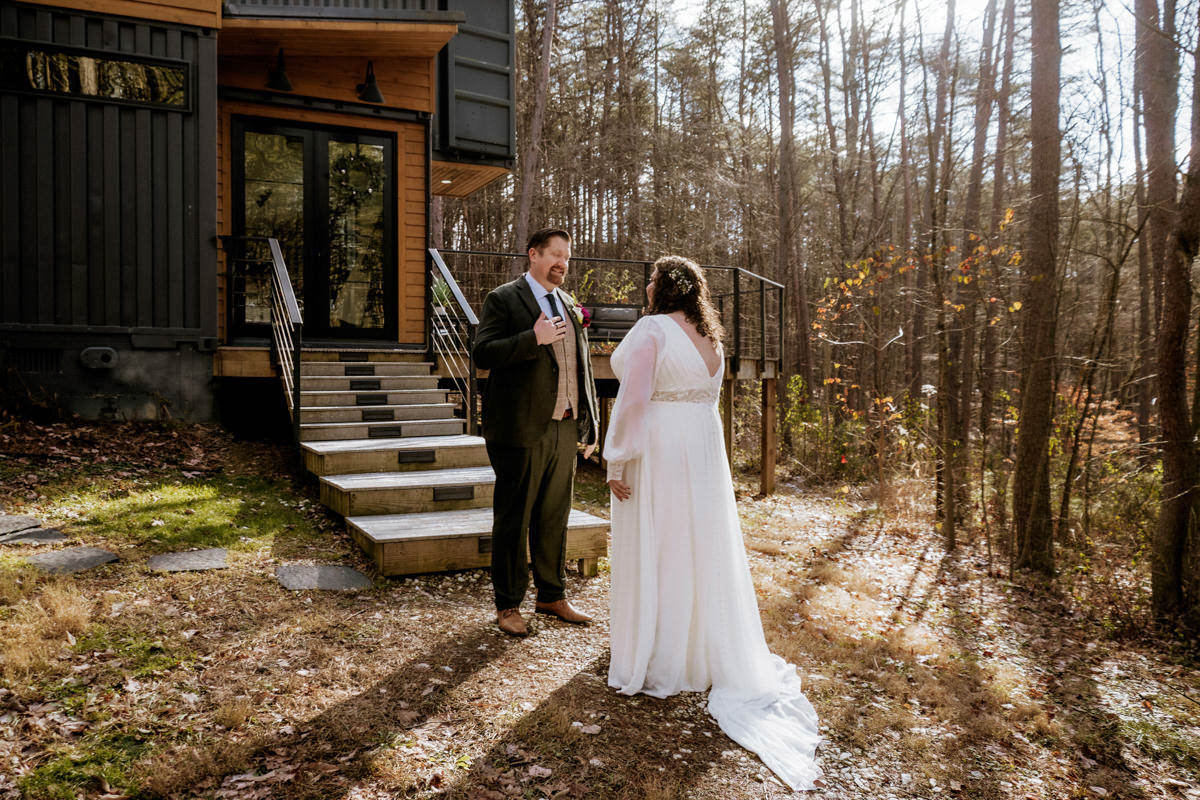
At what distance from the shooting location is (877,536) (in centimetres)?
876

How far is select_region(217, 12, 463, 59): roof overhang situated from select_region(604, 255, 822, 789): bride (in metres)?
6.35

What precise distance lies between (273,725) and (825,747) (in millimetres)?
2246

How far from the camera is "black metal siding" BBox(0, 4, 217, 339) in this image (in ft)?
22.9

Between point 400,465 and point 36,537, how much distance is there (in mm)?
2386

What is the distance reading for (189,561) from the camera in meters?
4.50

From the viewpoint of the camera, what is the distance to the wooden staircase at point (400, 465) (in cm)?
479

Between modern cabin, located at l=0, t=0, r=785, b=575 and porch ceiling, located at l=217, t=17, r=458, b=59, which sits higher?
porch ceiling, located at l=217, t=17, r=458, b=59

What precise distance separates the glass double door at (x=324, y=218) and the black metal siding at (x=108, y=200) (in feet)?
2.86

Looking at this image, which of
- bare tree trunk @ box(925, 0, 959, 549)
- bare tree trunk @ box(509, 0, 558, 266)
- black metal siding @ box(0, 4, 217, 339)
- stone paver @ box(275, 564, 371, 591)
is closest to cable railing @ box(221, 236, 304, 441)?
black metal siding @ box(0, 4, 217, 339)

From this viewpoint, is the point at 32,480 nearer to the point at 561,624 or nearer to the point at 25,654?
the point at 25,654

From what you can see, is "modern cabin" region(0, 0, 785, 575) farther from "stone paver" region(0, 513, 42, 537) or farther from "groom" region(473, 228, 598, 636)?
"stone paver" region(0, 513, 42, 537)

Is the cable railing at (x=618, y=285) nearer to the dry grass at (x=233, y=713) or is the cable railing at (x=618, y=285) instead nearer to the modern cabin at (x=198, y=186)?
the modern cabin at (x=198, y=186)

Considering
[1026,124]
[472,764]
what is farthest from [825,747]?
[1026,124]

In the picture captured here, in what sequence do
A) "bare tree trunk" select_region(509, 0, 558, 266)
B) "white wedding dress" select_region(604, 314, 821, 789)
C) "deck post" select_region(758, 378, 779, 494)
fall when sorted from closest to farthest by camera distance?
1. "white wedding dress" select_region(604, 314, 821, 789)
2. "deck post" select_region(758, 378, 779, 494)
3. "bare tree trunk" select_region(509, 0, 558, 266)
